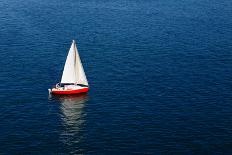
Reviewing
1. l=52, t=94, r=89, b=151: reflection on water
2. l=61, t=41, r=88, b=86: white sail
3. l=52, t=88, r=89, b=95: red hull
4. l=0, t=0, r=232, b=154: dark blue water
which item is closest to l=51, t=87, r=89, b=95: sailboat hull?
l=52, t=88, r=89, b=95: red hull

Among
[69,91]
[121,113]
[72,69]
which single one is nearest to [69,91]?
[69,91]

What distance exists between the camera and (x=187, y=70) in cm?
19975

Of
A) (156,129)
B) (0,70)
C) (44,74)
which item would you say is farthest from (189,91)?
(0,70)

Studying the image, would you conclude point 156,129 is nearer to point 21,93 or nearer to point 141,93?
point 141,93

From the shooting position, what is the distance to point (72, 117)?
161125 millimetres

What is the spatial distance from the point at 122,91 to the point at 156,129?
30487 millimetres

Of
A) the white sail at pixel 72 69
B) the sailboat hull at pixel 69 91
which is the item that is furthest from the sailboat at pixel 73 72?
the sailboat hull at pixel 69 91

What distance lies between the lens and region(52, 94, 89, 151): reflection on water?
485 feet

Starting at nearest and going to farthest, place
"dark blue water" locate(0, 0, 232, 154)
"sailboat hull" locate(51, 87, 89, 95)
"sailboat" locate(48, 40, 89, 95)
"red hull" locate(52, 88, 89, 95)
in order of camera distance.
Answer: "dark blue water" locate(0, 0, 232, 154) < "sailboat hull" locate(51, 87, 89, 95) < "red hull" locate(52, 88, 89, 95) < "sailboat" locate(48, 40, 89, 95)

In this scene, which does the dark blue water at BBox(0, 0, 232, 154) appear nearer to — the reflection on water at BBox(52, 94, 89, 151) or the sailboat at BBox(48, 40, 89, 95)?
the reflection on water at BBox(52, 94, 89, 151)

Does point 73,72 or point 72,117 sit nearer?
point 72,117

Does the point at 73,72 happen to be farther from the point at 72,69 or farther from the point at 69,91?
the point at 69,91

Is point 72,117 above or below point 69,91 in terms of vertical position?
below

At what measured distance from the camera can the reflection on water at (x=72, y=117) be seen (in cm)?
14775
